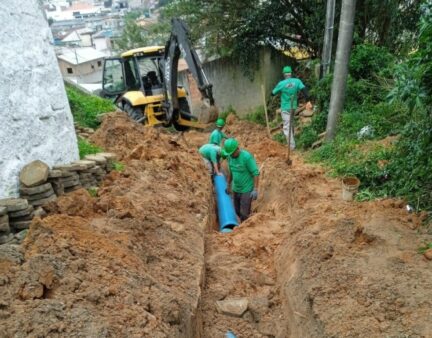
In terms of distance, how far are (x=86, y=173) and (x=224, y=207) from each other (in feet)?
10.6

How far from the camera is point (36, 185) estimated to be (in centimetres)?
475

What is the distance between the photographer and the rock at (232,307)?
Result: 15.7 ft

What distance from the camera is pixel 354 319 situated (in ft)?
11.7

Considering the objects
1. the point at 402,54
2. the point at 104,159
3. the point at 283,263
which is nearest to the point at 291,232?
the point at 283,263

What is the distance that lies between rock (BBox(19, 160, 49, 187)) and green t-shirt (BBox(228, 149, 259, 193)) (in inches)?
141

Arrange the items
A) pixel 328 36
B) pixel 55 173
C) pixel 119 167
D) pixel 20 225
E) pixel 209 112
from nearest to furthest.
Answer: pixel 20 225, pixel 55 173, pixel 119 167, pixel 209 112, pixel 328 36

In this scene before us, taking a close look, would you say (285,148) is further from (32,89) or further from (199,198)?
(32,89)

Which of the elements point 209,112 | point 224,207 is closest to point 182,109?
point 209,112

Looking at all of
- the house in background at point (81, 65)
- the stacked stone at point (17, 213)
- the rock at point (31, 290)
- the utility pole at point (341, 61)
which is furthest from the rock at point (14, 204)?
the house in background at point (81, 65)

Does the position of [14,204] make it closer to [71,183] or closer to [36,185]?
[36,185]

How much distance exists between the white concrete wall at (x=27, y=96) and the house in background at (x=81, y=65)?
38.3 m

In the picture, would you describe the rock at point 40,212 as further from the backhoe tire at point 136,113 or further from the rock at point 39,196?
the backhoe tire at point 136,113

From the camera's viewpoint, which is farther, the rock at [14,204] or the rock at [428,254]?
the rock at [14,204]

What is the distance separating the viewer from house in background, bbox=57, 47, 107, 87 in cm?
4238
